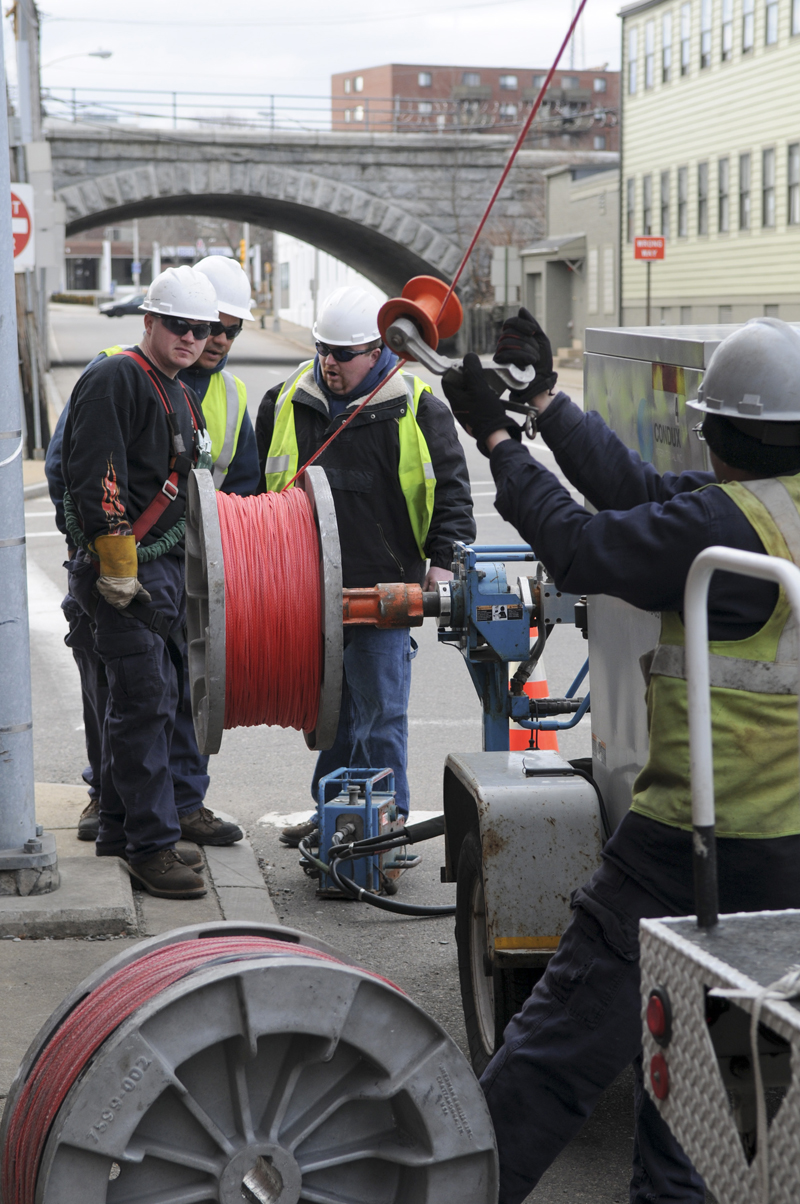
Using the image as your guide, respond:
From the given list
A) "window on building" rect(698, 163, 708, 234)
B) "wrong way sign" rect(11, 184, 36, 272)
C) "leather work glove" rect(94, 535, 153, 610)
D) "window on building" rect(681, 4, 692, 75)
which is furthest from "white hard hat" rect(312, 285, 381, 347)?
"window on building" rect(681, 4, 692, 75)

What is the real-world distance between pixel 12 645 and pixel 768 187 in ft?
113

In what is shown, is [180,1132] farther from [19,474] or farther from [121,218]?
[121,218]

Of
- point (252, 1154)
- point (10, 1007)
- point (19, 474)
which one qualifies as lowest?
point (10, 1007)

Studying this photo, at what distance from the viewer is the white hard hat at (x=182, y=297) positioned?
16.9ft

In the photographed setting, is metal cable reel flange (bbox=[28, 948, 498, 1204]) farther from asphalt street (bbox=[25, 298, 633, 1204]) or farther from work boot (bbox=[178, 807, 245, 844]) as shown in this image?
work boot (bbox=[178, 807, 245, 844])

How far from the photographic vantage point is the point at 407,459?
18.5 feet

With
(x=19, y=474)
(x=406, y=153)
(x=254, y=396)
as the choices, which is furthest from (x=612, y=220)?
(x=19, y=474)

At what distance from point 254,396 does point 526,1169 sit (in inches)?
1088

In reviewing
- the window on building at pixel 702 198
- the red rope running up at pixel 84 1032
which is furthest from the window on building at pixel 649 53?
the red rope running up at pixel 84 1032

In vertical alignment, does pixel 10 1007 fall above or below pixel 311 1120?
below

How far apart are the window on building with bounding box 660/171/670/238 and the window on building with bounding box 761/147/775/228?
21.7 ft

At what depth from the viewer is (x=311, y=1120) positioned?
256 centimetres

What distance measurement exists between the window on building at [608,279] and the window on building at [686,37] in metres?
7.21

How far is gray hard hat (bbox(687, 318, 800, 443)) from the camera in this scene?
2639 mm
